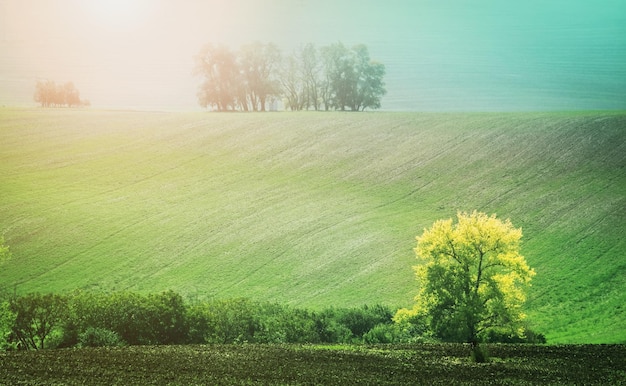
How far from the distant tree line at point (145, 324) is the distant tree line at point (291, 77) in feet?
274

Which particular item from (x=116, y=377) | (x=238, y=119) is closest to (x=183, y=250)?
(x=116, y=377)

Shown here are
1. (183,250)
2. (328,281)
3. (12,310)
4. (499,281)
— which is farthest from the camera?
(183,250)

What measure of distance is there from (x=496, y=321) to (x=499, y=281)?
2382 mm

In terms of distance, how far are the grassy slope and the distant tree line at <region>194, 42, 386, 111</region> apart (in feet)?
71.9

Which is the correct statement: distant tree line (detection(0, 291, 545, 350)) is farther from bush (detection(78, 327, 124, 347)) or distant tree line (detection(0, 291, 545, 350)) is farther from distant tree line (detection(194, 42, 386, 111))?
distant tree line (detection(194, 42, 386, 111))

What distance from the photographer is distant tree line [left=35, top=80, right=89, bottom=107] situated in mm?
136625

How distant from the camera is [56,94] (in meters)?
139

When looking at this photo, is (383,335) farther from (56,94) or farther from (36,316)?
(56,94)

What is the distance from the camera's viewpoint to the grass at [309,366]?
26703mm

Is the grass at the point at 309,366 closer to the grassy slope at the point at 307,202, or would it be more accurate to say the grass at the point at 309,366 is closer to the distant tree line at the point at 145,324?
the distant tree line at the point at 145,324

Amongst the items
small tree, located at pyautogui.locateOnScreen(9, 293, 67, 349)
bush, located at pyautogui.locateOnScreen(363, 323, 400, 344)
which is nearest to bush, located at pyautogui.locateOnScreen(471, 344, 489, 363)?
bush, located at pyautogui.locateOnScreen(363, 323, 400, 344)

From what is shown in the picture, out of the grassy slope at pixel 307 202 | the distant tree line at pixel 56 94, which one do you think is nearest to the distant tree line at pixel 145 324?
the grassy slope at pixel 307 202

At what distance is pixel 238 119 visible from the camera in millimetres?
108250

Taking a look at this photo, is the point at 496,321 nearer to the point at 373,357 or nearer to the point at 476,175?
the point at 373,357
